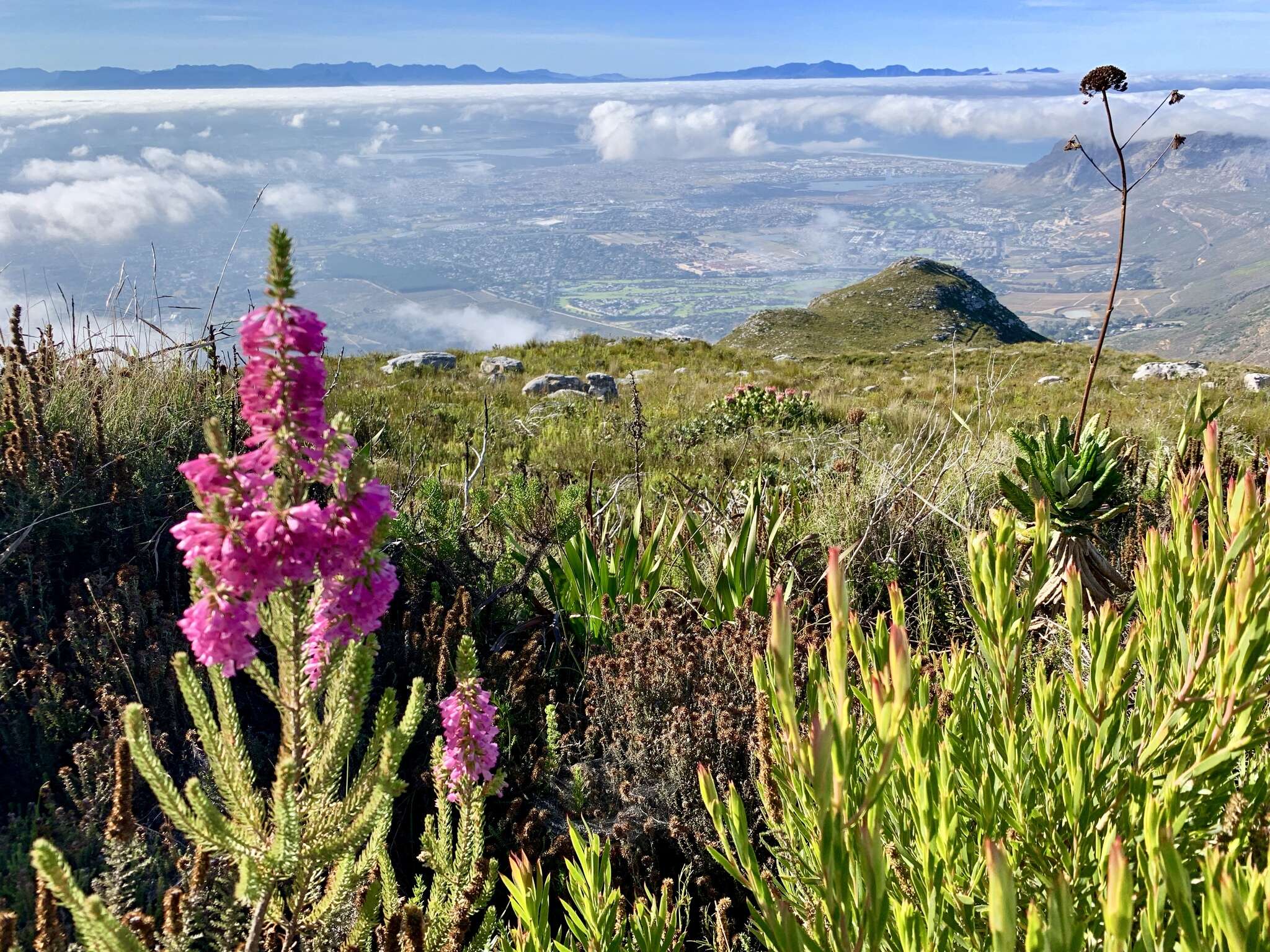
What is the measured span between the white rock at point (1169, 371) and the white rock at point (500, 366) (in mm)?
13989

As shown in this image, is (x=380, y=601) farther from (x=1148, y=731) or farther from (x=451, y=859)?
(x=1148, y=731)

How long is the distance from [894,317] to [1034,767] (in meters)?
59.3

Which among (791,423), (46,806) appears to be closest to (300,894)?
(46,806)

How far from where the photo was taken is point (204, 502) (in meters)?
0.96

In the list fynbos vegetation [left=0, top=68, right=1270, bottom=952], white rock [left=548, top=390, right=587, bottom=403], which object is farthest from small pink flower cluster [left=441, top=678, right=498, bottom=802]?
white rock [left=548, top=390, right=587, bottom=403]

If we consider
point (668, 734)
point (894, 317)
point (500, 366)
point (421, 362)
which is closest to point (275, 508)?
point (668, 734)

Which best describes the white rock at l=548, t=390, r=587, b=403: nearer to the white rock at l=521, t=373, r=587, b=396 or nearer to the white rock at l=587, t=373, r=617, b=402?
the white rock at l=587, t=373, r=617, b=402

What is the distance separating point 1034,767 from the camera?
1.19 metres

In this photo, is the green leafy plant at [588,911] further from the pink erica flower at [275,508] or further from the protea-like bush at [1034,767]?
the pink erica flower at [275,508]

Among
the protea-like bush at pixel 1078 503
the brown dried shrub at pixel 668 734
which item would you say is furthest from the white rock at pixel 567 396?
the brown dried shrub at pixel 668 734

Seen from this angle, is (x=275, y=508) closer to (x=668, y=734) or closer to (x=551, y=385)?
(x=668, y=734)

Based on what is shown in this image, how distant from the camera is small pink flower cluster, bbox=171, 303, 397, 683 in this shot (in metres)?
0.96

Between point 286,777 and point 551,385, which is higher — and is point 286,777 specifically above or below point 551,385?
above

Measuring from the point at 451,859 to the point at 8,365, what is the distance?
10.4 ft
